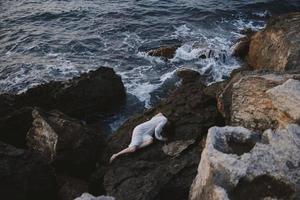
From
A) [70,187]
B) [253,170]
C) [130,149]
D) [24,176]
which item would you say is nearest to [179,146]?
[130,149]

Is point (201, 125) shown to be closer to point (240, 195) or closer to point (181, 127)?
point (181, 127)

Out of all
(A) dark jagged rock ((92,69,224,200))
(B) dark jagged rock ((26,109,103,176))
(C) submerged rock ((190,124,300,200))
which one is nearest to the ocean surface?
(A) dark jagged rock ((92,69,224,200))

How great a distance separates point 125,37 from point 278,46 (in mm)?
9966

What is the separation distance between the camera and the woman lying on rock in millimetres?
12133

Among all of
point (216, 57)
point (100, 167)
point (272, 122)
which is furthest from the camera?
point (216, 57)

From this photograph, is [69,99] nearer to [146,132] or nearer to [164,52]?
[146,132]

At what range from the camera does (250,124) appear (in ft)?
36.9

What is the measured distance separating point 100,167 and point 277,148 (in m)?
5.52

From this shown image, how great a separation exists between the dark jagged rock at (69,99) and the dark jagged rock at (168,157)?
3070 millimetres

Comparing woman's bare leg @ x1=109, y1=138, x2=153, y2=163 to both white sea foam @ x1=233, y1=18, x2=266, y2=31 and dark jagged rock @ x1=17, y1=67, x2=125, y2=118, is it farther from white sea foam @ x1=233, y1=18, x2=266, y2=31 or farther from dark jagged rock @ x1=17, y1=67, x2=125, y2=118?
white sea foam @ x1=233, y1=18, x2=266, y2=31

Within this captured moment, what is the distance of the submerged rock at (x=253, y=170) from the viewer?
7676mm

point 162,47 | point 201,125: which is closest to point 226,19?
point 162,47

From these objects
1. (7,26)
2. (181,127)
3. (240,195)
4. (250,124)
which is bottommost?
(7,26)

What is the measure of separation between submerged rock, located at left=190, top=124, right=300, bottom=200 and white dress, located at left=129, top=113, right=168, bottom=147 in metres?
3.66
